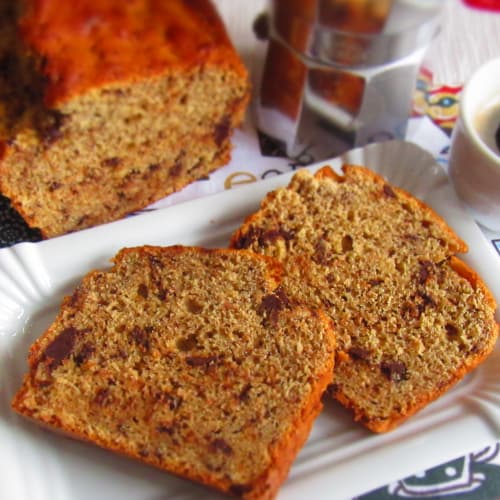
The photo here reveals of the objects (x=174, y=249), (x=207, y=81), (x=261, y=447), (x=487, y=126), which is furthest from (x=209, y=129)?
(x=261, y=447)

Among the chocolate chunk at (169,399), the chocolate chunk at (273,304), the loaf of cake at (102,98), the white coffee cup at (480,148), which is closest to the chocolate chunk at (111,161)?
the loaf of cake at (102,98)

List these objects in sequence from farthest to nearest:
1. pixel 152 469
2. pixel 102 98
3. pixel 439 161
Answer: pixel 439 161
pixel 102 98
pixel 152 469

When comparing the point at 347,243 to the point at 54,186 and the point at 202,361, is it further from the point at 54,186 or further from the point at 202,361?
the point at 54,186

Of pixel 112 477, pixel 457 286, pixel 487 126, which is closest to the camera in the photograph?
pixel 112 477

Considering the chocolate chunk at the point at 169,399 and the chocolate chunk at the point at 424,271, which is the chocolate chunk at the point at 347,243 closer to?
the chocolate chunk at the point at 424,271

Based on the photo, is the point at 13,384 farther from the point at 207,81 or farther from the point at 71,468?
the point at 207,81

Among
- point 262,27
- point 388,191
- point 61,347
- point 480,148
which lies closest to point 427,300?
point 388,191

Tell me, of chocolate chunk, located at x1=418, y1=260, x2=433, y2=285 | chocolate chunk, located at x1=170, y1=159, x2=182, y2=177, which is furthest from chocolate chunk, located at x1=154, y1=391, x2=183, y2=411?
chocolate chunk, located at x1=170, y1=159, x2=182, y2=177
